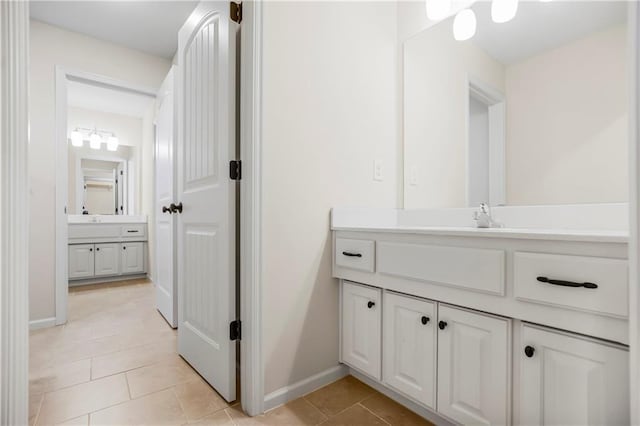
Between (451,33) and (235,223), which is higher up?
(451,33)

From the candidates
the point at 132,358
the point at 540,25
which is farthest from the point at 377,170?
the point at 132,358

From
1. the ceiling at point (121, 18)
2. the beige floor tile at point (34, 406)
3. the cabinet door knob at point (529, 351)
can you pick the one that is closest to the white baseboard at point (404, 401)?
the cabinet door knob at point (529, 351)

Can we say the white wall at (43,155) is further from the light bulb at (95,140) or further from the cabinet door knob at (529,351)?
the cabinet door knob at (529,351)

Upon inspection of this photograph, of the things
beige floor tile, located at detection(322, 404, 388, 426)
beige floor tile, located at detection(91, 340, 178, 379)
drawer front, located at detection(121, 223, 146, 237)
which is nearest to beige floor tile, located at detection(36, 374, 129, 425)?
beige floor tile, located at detection(91, 340, 178, 379)

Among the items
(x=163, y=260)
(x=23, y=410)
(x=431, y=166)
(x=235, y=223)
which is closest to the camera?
(x=23, y=410)

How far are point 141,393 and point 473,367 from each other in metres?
1.50

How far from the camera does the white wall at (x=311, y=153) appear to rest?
1392mm

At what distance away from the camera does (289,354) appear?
1447 millimetres

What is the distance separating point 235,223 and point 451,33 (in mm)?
1538

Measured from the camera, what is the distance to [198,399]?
4.75ft

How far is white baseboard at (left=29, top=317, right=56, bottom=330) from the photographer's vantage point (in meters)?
2.43

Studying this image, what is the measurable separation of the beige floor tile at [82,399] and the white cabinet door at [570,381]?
168 centimetres

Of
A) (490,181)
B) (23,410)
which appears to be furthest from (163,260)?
(490,181)

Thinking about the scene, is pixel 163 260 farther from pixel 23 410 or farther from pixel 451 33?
pixel 451 33
